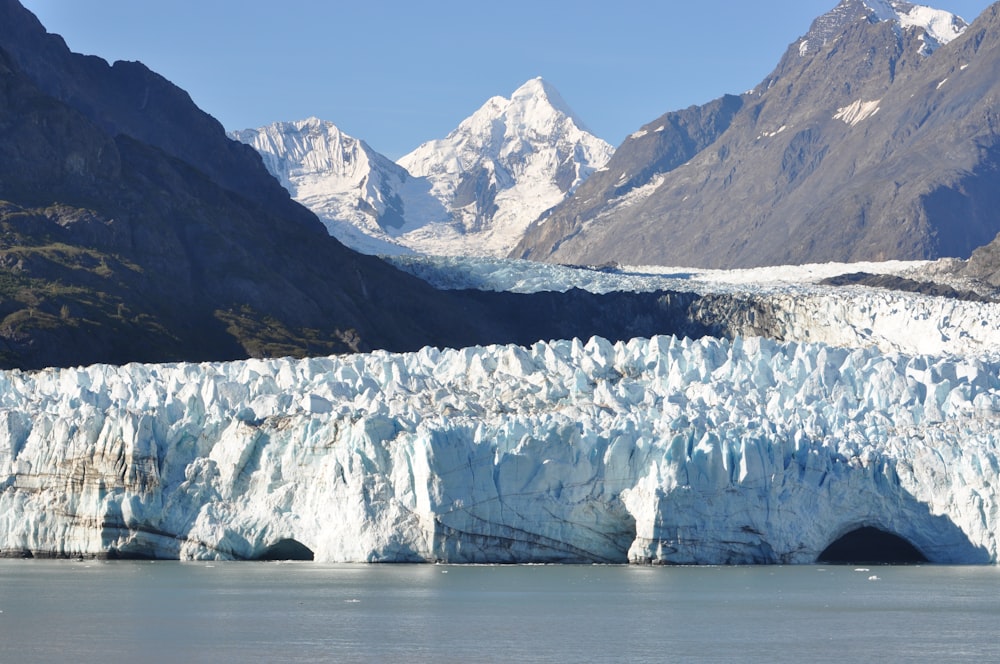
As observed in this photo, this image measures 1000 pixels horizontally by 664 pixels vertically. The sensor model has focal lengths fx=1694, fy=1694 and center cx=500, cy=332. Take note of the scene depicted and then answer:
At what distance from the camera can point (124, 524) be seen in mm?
46781

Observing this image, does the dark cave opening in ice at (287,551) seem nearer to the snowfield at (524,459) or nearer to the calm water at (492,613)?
the snowfield at (524,459)

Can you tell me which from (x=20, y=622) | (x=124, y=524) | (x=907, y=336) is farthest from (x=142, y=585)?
(x=907, y=336)

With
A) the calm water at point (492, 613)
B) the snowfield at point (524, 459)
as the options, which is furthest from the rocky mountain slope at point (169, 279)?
the calm water at point (492, 613)

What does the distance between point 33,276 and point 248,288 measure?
17.2 metres

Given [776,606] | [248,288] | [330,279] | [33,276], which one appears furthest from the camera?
[330,279]

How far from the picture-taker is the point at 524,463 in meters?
44.2

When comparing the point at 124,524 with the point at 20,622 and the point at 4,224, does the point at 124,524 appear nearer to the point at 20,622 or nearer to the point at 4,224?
the point at 20,622

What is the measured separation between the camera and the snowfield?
144 ft

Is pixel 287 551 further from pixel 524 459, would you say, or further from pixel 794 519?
pixel 794 519

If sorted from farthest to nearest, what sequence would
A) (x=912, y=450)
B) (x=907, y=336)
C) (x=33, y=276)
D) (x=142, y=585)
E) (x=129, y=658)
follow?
(x=33, y=276), (x=907, y=336), (x=912, y=450), (x=142, y=585), (x=129, y=658)

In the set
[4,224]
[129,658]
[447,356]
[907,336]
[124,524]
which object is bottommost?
[129,658]

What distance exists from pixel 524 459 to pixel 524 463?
0.34 ft

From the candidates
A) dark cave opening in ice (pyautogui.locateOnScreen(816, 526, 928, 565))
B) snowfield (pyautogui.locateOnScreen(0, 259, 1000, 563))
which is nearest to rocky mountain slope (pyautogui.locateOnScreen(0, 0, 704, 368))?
snowfield (pyautogui.locateOnScreen(0, 259, 1000, 563))

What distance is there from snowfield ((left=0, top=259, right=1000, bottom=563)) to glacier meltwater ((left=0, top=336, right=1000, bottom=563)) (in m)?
0.06
